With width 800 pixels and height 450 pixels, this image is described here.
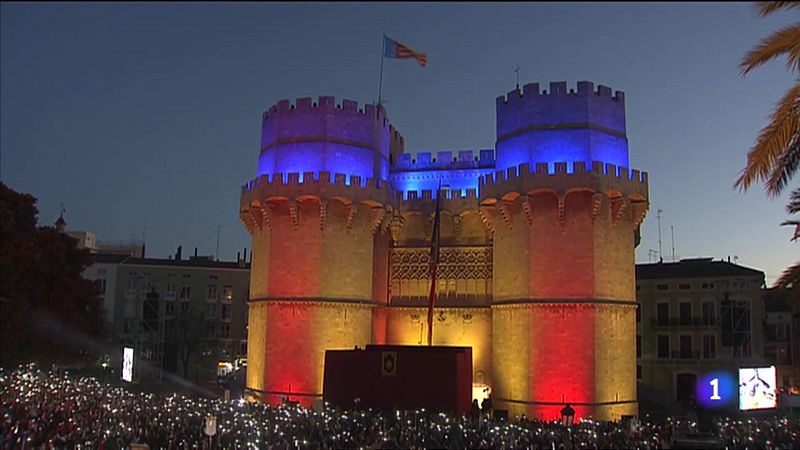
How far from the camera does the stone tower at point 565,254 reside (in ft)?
88.8

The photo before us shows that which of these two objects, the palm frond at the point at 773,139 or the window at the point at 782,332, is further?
the window at the point at 782,332

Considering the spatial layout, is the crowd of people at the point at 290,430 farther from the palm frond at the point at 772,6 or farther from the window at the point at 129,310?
the window at the point at 129,310

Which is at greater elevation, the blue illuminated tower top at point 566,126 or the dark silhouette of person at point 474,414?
the blue illuminated tower top at point 566,126

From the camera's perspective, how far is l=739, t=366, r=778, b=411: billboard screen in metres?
29.5

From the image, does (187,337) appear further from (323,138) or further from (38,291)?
(323,138)

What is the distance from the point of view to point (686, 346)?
149ft

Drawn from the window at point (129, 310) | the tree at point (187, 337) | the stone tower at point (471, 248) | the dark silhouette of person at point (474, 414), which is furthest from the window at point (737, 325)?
the window at point (129, 310)

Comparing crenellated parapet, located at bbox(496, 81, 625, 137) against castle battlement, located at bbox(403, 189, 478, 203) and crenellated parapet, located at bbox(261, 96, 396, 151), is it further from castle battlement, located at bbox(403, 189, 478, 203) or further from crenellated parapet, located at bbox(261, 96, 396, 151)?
crenellated parapet, located at bbox(261, 96, 396, 151)

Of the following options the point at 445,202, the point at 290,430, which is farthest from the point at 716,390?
the point at 290,430

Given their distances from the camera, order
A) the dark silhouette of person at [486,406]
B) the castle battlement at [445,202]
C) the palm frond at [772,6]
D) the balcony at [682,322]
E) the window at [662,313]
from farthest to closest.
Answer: the window at [662,313]
the balcony at [682,322]
the castle battlement at [445,202]
the dark silhouette of person at [486,406]
the palm frond at [772,6]

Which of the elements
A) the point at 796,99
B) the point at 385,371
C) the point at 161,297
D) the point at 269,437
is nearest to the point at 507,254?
the point at 385,371

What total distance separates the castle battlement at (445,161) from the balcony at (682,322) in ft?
69.0

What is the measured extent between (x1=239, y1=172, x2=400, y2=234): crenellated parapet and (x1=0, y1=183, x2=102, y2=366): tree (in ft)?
31.9

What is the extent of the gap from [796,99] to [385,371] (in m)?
17.0
